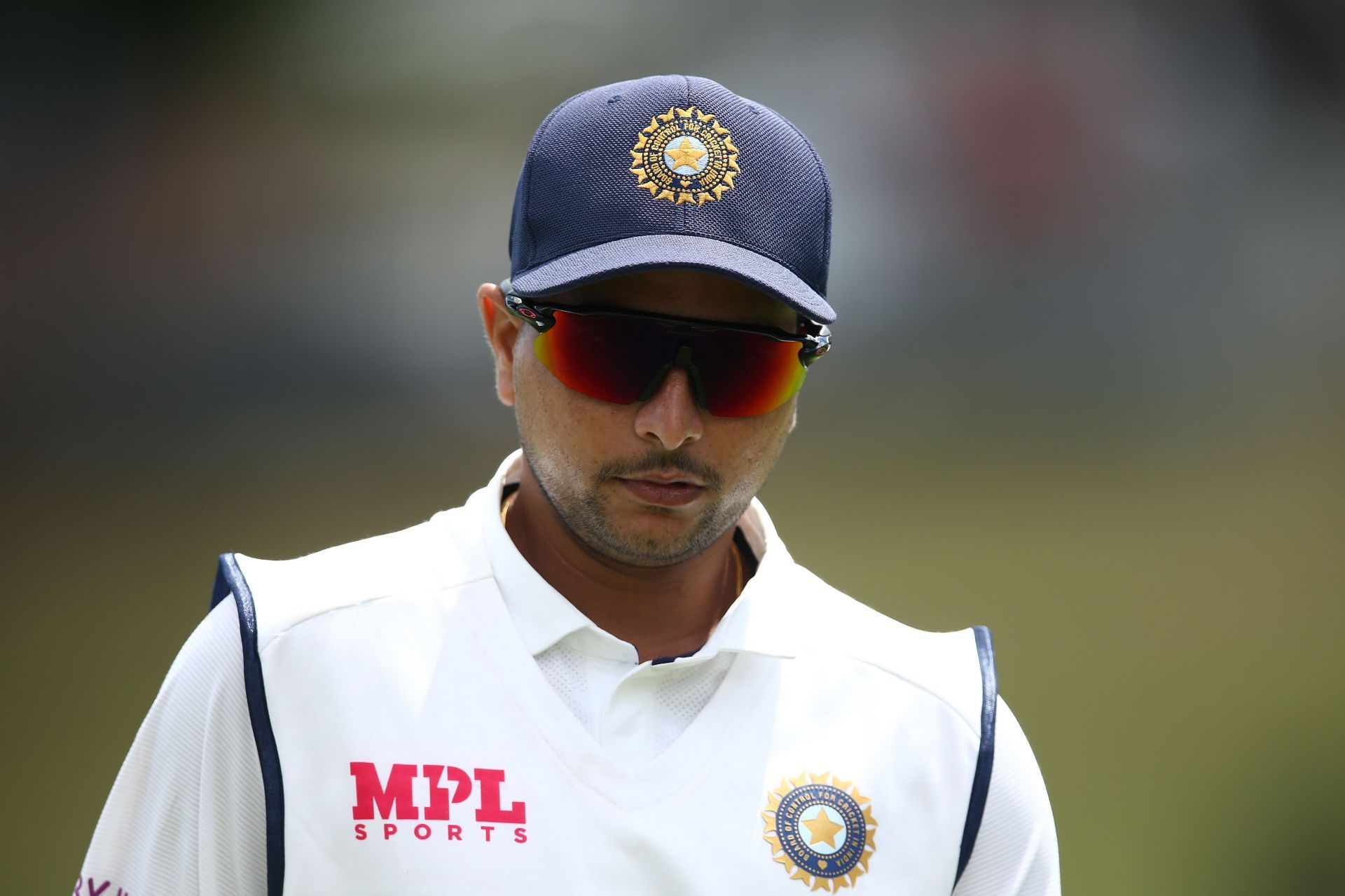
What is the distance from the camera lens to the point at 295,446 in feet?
14.4

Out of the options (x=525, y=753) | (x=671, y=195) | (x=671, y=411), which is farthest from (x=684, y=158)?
(x=525, y=753)

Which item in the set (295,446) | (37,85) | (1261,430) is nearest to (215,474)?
(295,446)

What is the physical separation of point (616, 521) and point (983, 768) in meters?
0.48

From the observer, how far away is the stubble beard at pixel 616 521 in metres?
1.43

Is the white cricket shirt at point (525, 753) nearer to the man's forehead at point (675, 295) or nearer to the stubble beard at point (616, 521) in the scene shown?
the stubble beard at point (616, 521)

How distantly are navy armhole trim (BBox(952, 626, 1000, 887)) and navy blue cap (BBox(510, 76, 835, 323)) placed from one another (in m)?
0.46

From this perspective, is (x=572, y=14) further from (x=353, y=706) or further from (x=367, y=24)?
(x=353, y=706)

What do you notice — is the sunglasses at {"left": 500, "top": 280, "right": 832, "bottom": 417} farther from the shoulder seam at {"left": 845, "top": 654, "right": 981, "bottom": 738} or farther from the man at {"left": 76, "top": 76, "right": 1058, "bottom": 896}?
the shoulder seam at {"left": 845, "top": 654, "right": 981, "bottom": 738}

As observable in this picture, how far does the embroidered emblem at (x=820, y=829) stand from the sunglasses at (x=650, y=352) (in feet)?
1.33

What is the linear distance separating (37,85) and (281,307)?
3.52ft

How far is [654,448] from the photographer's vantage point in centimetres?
142

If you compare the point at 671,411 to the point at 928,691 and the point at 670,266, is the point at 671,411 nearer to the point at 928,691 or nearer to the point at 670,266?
the point at 670,266

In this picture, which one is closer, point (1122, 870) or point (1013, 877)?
point (1013, 877)

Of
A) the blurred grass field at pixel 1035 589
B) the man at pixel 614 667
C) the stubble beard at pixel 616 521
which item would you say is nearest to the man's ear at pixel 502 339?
the man at pixel 614 667
